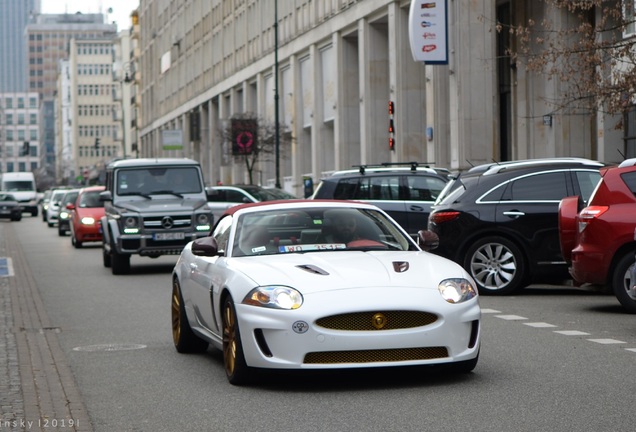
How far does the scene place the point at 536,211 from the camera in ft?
58.5

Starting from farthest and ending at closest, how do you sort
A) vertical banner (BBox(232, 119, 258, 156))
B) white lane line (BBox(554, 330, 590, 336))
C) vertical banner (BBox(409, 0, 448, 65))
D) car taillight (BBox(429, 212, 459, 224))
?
vertical banner (BBox(232, 119, 258, 156))
vertical banner (BBox(409, 0, 448, 65))
car taillight (BBox(429, 212, 459, 224))
white lane line (BBox(554, 330, 590, 336))

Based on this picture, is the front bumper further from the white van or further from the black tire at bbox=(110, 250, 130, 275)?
the white van

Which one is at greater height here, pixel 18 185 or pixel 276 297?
pixel 18 185

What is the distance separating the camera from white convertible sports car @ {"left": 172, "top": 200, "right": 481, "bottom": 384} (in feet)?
29.5

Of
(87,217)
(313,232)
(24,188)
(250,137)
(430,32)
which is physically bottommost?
(87,217)

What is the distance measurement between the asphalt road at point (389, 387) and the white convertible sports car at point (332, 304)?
25 centimetres

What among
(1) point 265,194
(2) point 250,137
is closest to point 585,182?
(1) point 265,194

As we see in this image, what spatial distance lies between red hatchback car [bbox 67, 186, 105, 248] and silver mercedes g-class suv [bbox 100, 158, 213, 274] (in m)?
11.9

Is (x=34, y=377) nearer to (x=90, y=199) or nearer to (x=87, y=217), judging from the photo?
(x=87, y=217)

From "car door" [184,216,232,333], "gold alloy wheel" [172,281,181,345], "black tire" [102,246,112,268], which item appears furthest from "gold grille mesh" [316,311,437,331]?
"black tire" [102,246,112,268]

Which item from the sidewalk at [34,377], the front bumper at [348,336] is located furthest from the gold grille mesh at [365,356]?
the sidewalk at [34,377]

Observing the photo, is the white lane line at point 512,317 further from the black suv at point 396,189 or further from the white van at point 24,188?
the white van at point 24,188

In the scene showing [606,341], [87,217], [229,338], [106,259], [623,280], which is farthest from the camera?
[87,217]

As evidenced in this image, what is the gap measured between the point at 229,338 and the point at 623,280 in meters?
6.38
